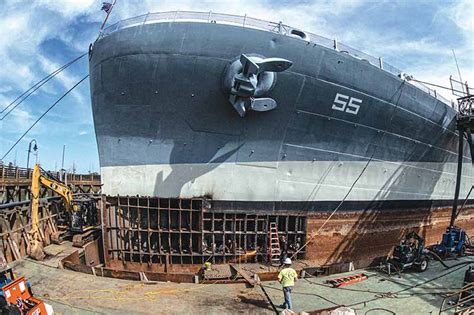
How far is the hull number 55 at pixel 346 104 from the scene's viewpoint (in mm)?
12266

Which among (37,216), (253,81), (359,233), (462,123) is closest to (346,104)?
(253,81)

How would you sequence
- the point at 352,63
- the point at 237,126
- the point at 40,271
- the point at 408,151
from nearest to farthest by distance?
1. the point at 40,271
2. the point at 237,126
3. the point at 352,63
4. the point at 408,151

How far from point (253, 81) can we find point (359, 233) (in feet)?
26.3

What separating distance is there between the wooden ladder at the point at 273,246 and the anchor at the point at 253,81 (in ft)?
14.5

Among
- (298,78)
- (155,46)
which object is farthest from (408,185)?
(155,46)

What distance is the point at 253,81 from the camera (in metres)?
10.5

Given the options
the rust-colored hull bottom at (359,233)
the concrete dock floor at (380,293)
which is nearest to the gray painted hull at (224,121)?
the rust-colored hull bottom at (359,233)

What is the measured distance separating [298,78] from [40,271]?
35.3 feet

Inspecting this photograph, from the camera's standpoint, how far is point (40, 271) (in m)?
10.6

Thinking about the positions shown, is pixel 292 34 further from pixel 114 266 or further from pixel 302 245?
pixel 114 266

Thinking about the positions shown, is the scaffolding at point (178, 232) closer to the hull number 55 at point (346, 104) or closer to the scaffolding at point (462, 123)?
the hull number 55 at point (346, 104)

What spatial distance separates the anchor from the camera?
33.8ft

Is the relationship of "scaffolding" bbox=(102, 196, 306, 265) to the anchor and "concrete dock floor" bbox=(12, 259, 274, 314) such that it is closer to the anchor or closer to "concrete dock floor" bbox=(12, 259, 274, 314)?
"concrete dock floor" bbox=(12, 259, 274, 314)

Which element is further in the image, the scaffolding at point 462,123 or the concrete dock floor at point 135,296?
the scaffolding at point 462,123
